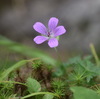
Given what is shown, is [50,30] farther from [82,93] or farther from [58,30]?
[82,93]

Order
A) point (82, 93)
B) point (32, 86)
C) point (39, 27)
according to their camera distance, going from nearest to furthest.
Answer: point (82, 93), point (32, 86), point (39, 27)

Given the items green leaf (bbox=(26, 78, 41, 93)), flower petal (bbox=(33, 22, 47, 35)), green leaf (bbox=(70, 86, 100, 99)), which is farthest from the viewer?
flower petal (bbox=(33, 22, 47, 35))

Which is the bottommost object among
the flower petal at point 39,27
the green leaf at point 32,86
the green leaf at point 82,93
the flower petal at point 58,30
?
the green leaf at point 82,93

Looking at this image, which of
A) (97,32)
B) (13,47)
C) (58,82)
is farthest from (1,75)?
(97,32)

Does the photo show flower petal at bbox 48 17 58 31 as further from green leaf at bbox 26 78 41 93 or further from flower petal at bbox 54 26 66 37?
green leaf at bbox 26 78 41 93

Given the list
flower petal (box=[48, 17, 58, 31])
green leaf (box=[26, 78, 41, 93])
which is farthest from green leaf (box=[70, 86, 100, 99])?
flower petal (box=[48, 17, 58, 31])

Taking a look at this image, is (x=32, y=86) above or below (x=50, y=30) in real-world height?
below

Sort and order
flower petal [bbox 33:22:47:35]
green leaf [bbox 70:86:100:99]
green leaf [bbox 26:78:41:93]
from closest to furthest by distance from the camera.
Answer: green leaf [bbox 70:86:100:99], green leaf [bbox 26:78:41:93], flower petal [bbox 33:22:47:35]

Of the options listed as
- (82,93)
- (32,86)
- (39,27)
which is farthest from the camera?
(39,27)

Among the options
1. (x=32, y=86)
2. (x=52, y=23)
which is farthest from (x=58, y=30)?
(x=32, y=86)

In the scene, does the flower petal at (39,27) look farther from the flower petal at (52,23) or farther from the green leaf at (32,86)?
the green leaf at (32,86)

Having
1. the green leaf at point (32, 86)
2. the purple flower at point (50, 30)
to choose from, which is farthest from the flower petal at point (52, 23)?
the green leaf at point (32, 86)
